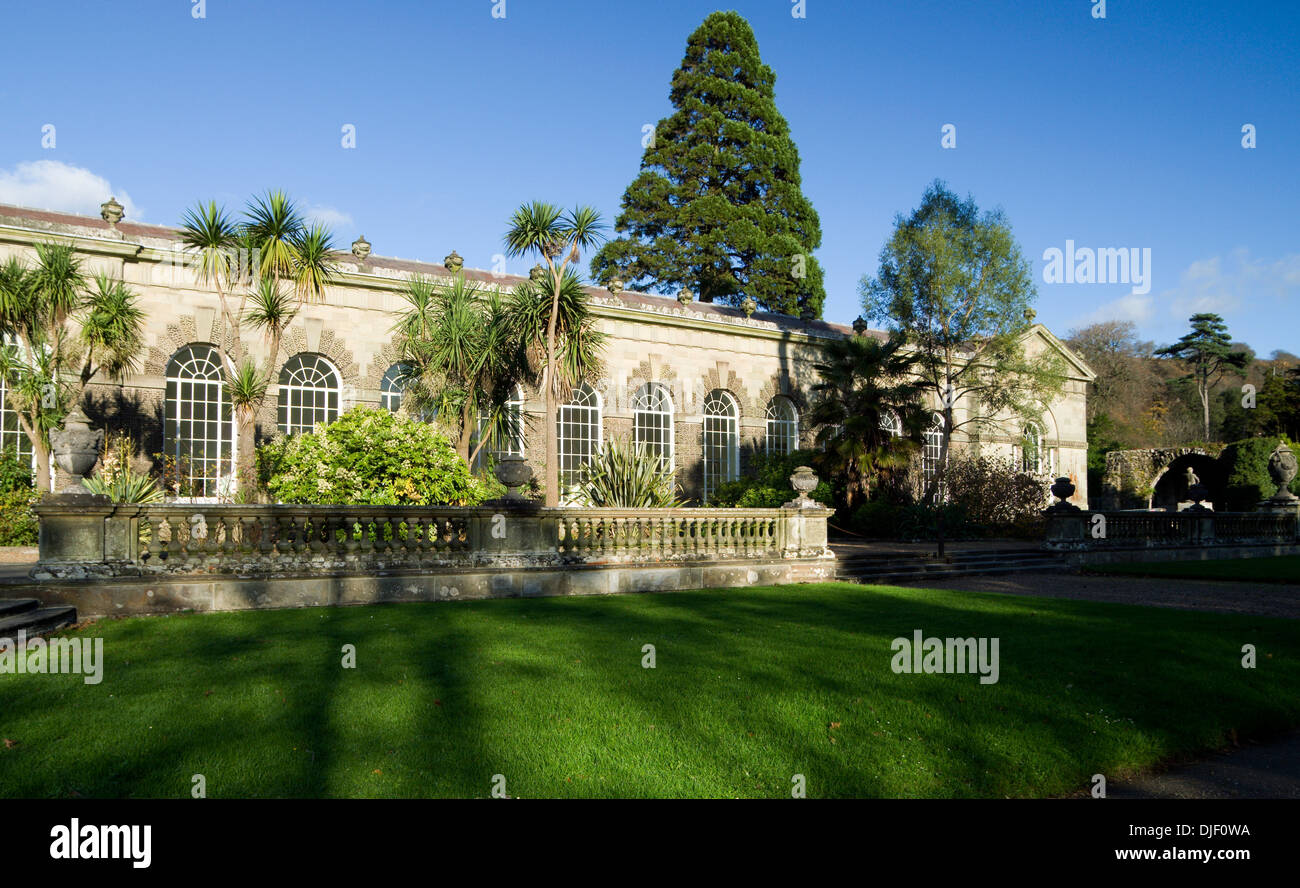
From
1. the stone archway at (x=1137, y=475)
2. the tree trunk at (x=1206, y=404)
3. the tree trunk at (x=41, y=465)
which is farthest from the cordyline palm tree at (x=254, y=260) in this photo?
the tree trunk at (x=1206, y=404)

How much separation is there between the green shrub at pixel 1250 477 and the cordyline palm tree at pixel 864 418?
18.2 meters

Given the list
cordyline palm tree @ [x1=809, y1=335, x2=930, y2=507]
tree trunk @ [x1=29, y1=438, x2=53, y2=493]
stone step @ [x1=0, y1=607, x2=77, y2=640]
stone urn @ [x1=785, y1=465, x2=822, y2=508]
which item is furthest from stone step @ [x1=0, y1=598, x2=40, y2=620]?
cordyline palm tree @ [x1=809, y1=335, x2=930, y2=507]

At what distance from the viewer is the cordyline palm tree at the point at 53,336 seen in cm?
1520

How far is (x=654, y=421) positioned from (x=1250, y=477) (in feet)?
83.1

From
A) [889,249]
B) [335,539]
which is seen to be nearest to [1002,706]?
[335,539]

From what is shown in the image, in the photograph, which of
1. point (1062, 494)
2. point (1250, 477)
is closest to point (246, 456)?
point (1062, 494)

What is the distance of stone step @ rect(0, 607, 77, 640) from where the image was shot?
755cm

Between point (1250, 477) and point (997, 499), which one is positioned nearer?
point (997, 499)

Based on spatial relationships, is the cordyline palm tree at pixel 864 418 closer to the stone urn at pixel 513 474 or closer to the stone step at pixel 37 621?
the stone urn at pixel 513 474

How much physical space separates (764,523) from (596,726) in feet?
31.9

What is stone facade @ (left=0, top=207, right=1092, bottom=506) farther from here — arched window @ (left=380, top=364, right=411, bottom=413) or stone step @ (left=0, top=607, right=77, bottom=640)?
stone step @ (left=0, top=607, right=77, bottom=640)

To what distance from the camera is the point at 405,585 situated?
35.2ft

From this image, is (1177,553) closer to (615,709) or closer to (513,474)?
(513,474)
